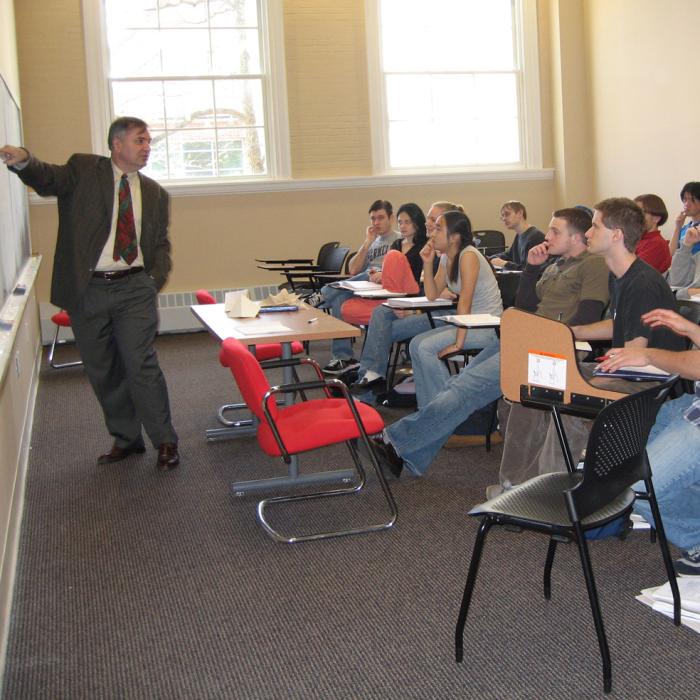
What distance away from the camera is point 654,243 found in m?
6.55

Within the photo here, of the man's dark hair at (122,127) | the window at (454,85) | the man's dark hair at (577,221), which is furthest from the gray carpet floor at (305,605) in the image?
the window at (454,85)

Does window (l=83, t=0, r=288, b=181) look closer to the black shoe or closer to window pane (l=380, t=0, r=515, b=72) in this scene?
window pane (l=380, t=0, r=515, b=72)

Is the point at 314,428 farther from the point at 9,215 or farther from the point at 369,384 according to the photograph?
the point at 9,215

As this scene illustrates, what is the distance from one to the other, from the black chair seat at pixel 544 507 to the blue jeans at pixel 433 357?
2071mm

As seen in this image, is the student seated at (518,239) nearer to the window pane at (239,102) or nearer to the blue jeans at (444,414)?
the blue jeans at (444,414)

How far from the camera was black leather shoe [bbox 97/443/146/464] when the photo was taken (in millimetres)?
4559

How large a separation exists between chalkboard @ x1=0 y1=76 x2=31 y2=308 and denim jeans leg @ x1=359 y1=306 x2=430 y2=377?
2.18m

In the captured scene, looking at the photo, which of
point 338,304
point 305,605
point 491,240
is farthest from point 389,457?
point 491,240

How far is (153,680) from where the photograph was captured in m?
2.45

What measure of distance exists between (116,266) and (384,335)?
1.98 m

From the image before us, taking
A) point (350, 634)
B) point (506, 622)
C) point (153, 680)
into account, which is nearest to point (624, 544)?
point (506, 622)

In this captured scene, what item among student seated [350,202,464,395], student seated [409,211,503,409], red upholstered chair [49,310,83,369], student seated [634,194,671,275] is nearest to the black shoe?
student seated [350,202,464,395]

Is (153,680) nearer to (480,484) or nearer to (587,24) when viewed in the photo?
(480,484)

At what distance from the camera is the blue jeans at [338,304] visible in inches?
266
